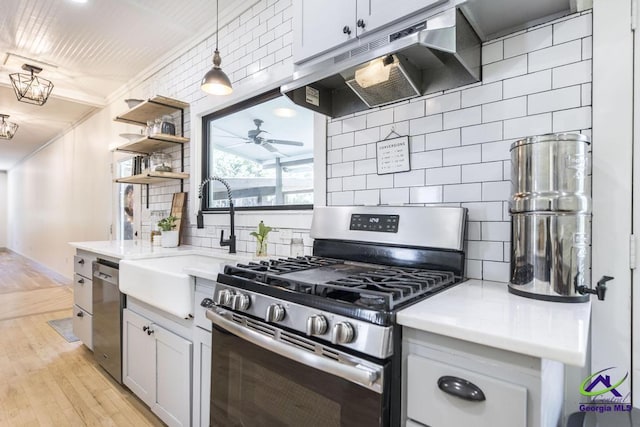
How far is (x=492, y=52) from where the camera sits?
1.32 meters

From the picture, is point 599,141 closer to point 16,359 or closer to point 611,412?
point 611,412

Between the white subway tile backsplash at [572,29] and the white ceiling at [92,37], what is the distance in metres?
1.88

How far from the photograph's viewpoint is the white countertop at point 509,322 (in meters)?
0.66

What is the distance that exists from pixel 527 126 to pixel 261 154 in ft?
5.57

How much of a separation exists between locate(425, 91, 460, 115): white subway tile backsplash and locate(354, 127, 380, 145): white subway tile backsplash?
0.26 metres

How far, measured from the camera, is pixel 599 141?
108cm

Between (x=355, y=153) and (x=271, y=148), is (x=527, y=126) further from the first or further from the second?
(x=271, y=148)

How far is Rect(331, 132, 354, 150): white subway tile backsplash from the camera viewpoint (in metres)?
1.77

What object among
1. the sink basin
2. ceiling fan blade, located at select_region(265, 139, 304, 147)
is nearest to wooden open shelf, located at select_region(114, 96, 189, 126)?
ceiling fan blade, located at select_region(265, 139, 304, 147)

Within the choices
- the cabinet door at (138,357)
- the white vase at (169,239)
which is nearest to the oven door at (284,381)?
the cabinet door at (138,357)

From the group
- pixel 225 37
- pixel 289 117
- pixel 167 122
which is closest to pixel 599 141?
pixel 289 117

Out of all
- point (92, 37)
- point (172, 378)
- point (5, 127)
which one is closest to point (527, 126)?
point (172, 378)

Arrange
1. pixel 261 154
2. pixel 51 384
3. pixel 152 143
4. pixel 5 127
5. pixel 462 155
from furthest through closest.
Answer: pixel 5 127 → pixel 152 143 → pixel 261 154 → pixel 51 384 → pixel 462 155

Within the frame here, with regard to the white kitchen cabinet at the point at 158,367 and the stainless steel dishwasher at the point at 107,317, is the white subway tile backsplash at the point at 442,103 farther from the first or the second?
the stainless steel dishwasher at the point at 107,317
